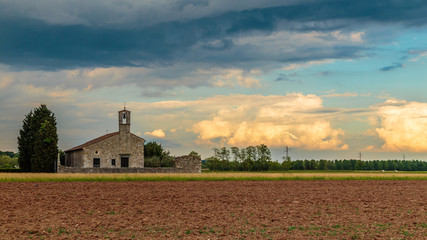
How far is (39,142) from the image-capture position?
219 feet

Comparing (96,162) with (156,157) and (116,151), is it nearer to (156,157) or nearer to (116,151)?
(116,151)

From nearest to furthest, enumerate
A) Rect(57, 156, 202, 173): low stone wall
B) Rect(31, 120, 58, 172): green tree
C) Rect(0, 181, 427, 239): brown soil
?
Rect(0, 181, 427, 239): brown soil
Rect(57, 156, 202, 173): low stone wall
Rect(31, 120, 58, 172): green tree

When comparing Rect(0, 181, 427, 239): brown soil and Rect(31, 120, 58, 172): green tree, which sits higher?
Rect(31, 120, 58, 172): green tree

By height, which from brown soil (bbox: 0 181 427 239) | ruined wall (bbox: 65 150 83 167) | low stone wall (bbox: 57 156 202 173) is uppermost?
ruined wall (bbox: 65 150 83 167)

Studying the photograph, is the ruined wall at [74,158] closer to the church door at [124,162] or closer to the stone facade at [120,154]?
the stone facade at [120,154]

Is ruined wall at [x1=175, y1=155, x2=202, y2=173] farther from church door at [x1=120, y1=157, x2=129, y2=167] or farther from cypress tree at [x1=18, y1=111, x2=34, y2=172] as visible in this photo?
cypress tree at [x1=18, y1=111, x2=34, y2=172]

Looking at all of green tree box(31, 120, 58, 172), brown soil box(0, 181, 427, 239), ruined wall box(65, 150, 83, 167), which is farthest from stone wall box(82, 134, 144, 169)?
brown soil box(0, 181, 427, 239)

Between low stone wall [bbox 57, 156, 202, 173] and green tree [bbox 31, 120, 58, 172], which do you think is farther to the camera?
green tree [bbox 31, 120, 58, 172]

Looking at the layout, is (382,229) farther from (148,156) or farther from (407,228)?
(148,156)

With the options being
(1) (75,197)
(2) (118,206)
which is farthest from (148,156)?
(2) (118,206)

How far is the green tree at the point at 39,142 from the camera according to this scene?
2630 inches

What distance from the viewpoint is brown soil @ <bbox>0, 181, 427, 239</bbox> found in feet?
54.2

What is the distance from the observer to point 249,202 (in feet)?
85.9

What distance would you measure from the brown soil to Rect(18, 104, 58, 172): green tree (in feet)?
127
